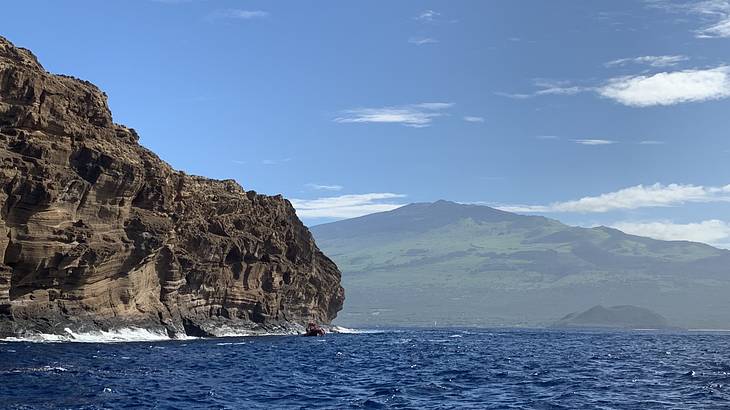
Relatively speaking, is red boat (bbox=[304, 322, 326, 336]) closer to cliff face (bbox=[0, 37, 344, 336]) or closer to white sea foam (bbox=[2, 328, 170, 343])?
cliff face (bbox=[0, 37, 344, 336])

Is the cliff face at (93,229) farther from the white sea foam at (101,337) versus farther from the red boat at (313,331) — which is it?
the red boat at (313,331)

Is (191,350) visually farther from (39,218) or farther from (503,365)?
(503,365)

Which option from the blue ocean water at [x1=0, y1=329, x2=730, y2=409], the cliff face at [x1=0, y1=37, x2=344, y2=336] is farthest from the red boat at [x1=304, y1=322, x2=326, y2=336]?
the blue ocean water at [x1=0, y1=329, x2=730, y2=409]

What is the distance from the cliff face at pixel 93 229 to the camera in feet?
267

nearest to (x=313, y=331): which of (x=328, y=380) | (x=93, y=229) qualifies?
(x=93, y=229)

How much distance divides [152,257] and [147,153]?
13.5m

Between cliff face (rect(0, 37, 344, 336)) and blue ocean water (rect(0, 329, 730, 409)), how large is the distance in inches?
376

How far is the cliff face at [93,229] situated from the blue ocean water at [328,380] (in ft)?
31.3

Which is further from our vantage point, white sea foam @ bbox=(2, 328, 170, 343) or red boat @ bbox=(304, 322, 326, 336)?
red boat @ bbox=(304, 322, 326, 336)

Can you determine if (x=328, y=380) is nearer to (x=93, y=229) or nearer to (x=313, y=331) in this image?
(x=93, y=229)

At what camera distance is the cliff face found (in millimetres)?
81250

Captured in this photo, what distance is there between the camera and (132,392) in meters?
47.0

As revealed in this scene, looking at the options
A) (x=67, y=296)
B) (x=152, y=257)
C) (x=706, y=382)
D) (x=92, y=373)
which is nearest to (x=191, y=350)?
(x=67, y=296)

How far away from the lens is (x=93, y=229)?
295 ft
